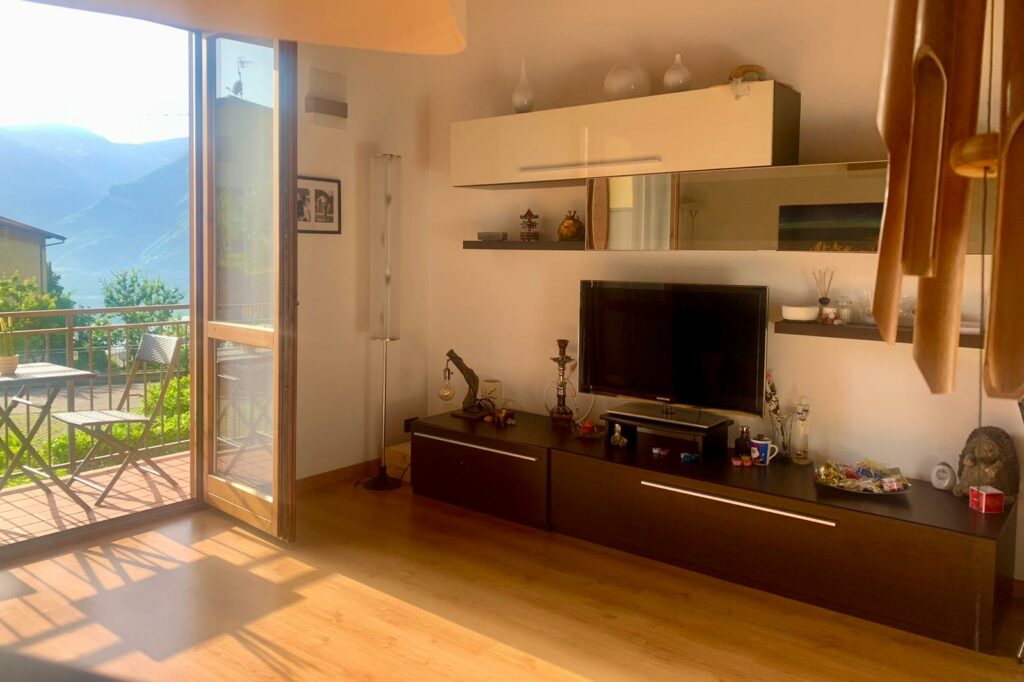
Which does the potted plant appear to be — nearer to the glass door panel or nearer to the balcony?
the balcony

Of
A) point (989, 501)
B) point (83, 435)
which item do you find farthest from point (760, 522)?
point (83, 435)

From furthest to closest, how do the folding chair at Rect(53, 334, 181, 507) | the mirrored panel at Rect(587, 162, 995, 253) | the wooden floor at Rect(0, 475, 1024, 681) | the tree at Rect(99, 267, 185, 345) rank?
the tree at Rect(99, 267, 185, 345) < the folding chair at Rect(53, 334, 181, 507) < the mirrored panel at Rect(587, 162, 995, 253) < the wooden floor at Rect(0, 475, 1024, 681)

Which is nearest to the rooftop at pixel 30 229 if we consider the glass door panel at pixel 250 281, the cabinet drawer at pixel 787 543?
the glass door panel at pixel 250 281

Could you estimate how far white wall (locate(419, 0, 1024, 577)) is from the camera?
3395 millimetres

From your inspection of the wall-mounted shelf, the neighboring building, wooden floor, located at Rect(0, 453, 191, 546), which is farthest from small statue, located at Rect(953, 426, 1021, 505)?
the neighboring building

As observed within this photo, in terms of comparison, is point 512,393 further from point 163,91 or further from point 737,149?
point 163,91

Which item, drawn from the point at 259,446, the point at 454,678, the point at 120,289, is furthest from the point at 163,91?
the point at 454,678

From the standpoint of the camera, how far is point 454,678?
8.79ft

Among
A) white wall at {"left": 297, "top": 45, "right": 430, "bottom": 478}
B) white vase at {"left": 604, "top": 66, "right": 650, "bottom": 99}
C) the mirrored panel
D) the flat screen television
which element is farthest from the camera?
white wall at {"left": 297, "top": 45, "right": 430, "bottom": 478}

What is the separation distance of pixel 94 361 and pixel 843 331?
15.7 ft

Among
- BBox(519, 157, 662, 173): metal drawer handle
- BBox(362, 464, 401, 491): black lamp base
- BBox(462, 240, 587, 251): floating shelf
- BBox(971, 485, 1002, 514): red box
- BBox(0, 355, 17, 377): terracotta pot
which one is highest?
BBox(519, 157, 662, 173): metal drawer handle

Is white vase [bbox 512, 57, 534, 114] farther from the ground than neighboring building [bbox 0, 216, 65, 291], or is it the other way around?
white vase [bbox 512, 57, 534, 114]

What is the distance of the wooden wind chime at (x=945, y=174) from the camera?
61 cm

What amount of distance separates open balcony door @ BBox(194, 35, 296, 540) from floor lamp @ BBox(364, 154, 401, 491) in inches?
36.2
